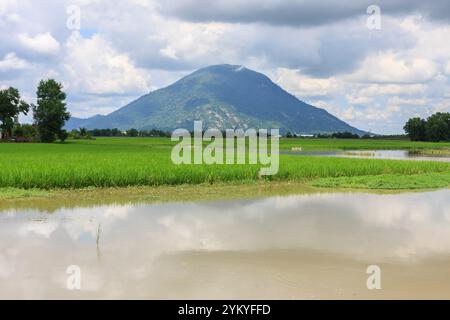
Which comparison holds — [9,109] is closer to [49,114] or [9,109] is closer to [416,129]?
[49,114]

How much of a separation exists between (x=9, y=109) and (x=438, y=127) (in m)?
87.8

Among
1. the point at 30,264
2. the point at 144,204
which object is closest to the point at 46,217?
the point at 144,204

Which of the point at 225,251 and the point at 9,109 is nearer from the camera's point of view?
the point at 225,251

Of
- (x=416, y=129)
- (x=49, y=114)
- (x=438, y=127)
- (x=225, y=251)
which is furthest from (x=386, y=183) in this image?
(x=416, y=129)

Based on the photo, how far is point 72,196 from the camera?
55.9 ft

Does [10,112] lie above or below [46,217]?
above

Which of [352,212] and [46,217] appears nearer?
[46,217]

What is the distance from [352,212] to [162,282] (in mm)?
8333

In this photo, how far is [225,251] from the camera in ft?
31.2

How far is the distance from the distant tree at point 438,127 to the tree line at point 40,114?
79.7 metres

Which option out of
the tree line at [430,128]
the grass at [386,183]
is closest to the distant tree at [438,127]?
the tree line at [430,128]
